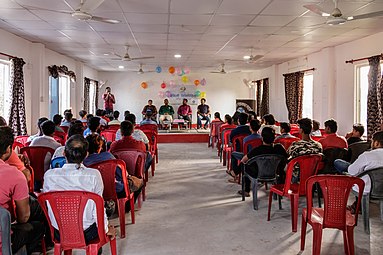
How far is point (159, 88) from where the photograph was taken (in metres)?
16.5

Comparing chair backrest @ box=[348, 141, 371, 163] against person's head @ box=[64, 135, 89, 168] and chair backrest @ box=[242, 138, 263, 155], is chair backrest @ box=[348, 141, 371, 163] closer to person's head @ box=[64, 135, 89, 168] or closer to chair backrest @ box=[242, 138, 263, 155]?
chair backrest @ box=[242, 138, 263, 155]

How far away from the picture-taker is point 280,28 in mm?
6738

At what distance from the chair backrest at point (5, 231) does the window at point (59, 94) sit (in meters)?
8.68

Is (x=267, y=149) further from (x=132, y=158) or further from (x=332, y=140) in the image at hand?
(x=132, y=158)

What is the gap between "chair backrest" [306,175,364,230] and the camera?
2.79m

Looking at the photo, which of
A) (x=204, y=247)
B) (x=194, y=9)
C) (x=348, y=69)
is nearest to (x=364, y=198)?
(x=204, y=247)

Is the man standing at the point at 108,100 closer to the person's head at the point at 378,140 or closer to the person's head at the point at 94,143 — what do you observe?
the person's head at the point at 94,143

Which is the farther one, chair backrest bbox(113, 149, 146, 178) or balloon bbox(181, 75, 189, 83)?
balloon bbox(181, 75, 189, 83)

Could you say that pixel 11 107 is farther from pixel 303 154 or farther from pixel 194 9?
pixel 303 154

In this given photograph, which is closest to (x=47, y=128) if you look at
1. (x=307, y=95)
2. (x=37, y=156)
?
(x=37, y=156)

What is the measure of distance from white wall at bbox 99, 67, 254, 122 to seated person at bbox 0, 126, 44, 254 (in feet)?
46.1

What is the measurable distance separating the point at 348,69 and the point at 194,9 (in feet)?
15.7

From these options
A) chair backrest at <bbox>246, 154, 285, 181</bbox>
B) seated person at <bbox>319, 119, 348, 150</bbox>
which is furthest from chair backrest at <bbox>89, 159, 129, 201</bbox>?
seated person at <bbox>319, 119, 348, 150</bbox>

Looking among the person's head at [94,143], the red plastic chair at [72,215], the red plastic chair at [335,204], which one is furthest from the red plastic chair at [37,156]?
the red plastic chair at [335,204]
